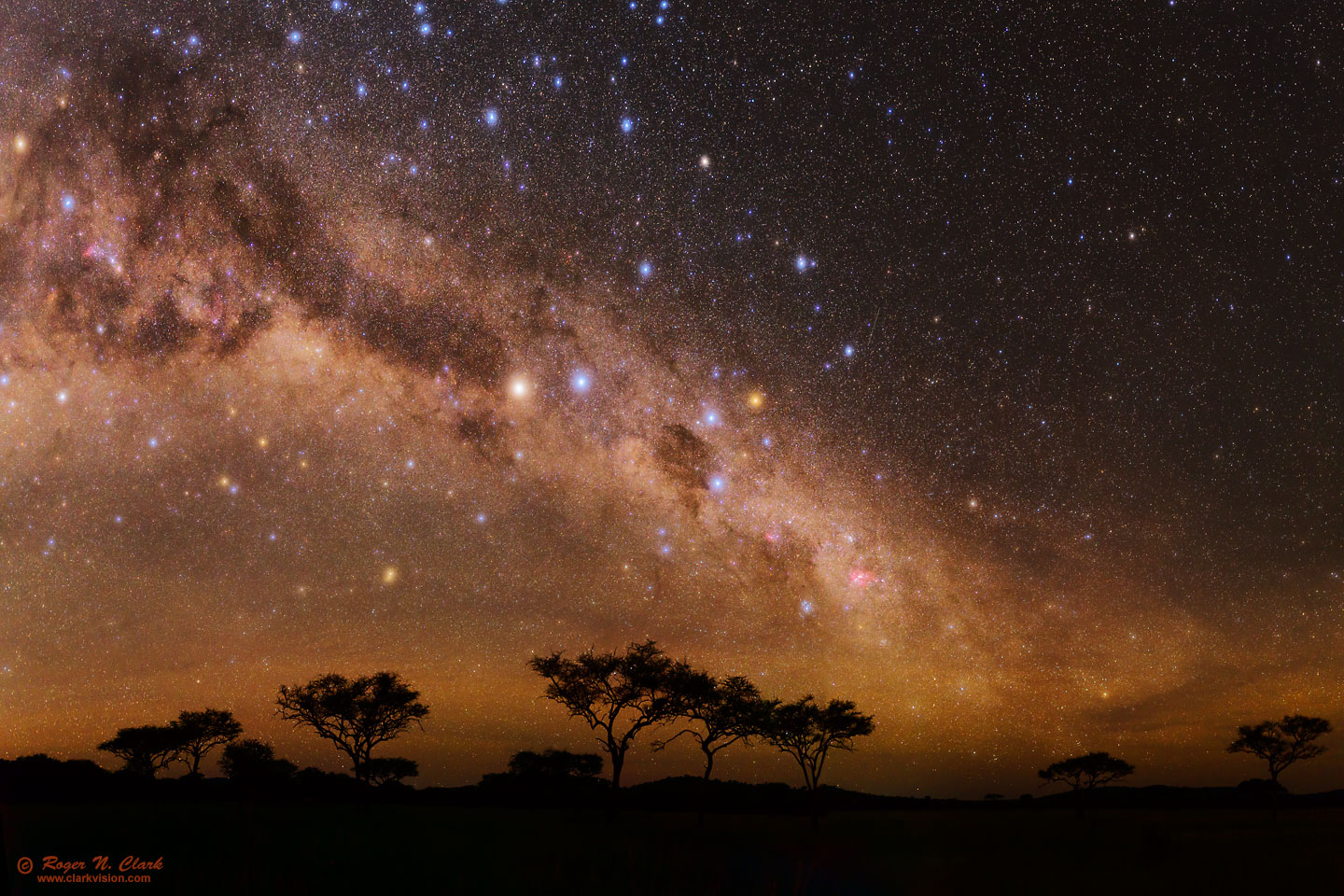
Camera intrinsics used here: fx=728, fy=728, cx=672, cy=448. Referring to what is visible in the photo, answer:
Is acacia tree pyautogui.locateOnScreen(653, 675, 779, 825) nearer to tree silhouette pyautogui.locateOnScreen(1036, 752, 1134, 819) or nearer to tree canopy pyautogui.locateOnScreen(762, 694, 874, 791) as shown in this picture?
tree canopy pyautogui.locateOnScreen(762, 694, 874, 791)

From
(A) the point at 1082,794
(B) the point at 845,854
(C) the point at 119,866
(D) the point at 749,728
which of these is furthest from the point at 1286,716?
(C) the point at 119,866

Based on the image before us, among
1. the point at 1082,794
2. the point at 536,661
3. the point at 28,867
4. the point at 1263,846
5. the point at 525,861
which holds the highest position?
the point at 536,661

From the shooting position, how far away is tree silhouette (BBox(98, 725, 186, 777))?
6812cm

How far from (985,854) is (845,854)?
6.97 m

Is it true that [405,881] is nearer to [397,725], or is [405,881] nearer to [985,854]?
[985,854]

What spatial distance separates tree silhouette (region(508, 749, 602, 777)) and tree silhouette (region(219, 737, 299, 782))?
2381 cm

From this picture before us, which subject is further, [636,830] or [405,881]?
[636,830]

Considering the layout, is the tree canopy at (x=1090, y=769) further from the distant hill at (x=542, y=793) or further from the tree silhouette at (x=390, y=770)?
the tree silhouette at (x=390, y=770)

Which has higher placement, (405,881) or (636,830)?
(405,881)

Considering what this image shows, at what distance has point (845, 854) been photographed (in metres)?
34.5

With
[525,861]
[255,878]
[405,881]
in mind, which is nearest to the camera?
[255,878]

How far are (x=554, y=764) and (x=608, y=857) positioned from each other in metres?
63.4

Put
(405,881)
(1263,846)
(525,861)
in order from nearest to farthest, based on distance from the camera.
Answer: (405,881)
(525,861)
(1263,846)

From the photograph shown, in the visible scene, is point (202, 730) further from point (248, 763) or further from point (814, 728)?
point (814, 728)
